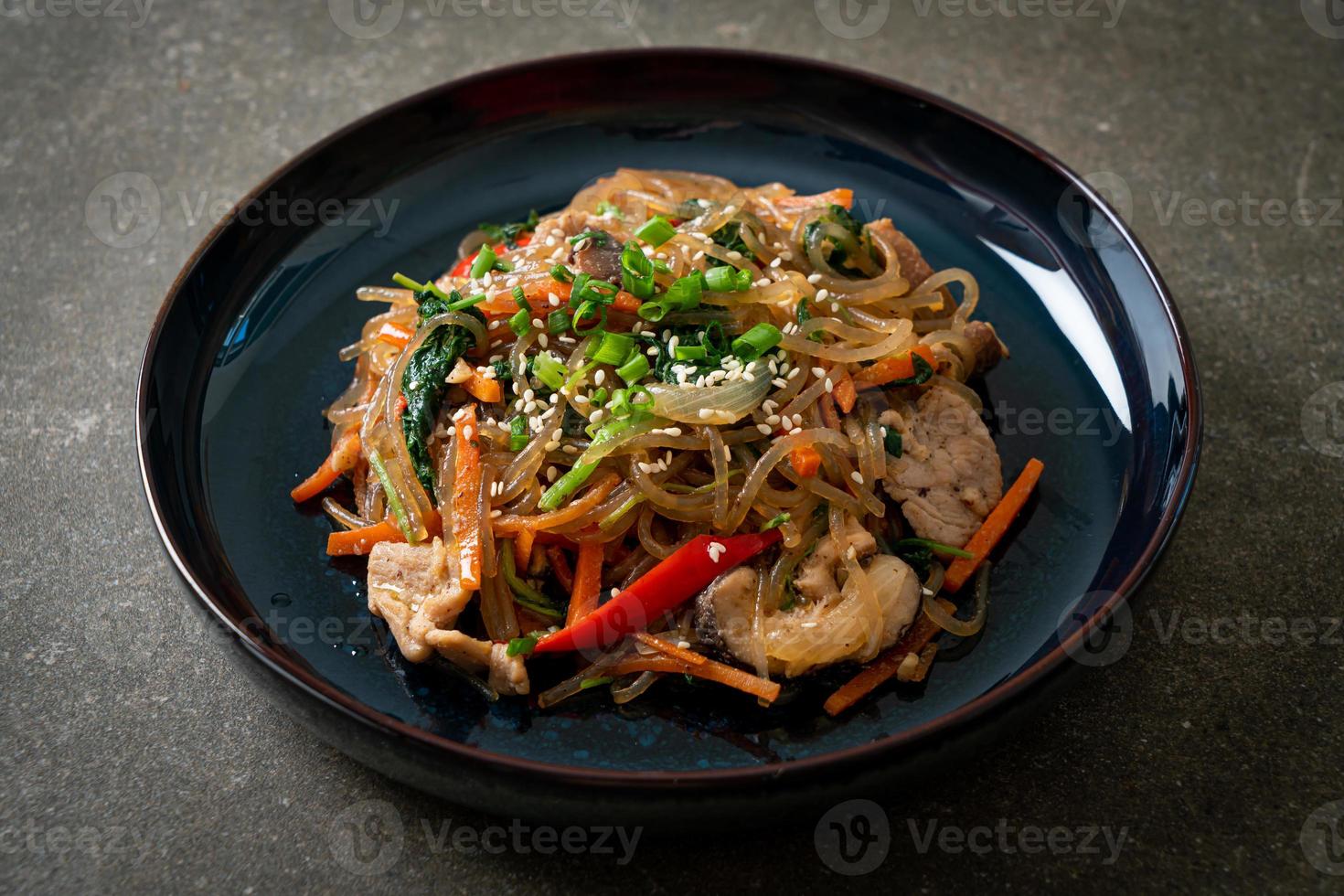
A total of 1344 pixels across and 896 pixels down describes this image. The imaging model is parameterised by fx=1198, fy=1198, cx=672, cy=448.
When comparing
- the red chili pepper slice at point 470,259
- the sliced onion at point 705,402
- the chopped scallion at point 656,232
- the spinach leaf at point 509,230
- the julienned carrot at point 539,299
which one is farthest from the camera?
the spinach leaf at point 509,230

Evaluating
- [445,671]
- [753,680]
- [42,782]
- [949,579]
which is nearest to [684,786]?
[753,680]

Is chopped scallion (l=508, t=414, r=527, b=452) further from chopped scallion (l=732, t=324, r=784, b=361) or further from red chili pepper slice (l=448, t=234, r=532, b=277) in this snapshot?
red chili pepper slice (l=448, t=234, r=532, b=277)

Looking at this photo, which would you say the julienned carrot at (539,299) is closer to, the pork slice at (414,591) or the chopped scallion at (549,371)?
the chopped scallion at (549,371)

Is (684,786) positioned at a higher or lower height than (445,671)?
higher

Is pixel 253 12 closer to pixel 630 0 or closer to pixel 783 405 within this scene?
pixel 630 0

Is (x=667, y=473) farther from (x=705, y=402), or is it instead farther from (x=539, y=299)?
(x=539, y=299)

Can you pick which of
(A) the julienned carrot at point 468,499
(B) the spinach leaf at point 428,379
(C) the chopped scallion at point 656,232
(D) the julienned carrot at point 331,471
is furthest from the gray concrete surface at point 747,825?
(C) the chopped scallion at point 656,232
